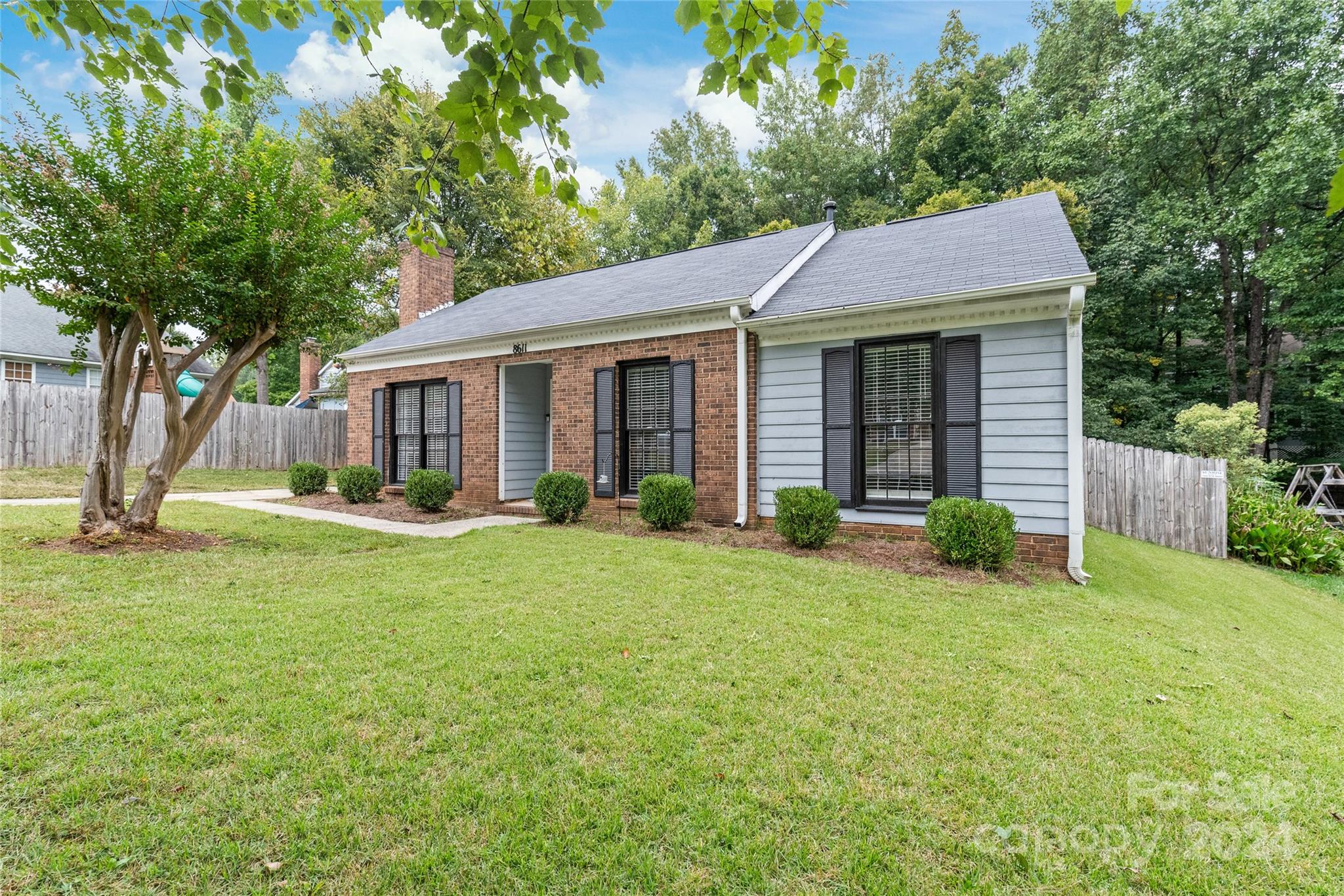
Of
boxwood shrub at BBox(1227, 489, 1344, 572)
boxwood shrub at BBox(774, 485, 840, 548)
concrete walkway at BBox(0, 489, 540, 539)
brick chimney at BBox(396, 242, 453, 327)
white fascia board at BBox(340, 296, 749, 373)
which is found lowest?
boxwood shrub at BBox(1227, 489, 1344, 572)

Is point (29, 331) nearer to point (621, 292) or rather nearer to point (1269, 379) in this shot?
point (621, 292)

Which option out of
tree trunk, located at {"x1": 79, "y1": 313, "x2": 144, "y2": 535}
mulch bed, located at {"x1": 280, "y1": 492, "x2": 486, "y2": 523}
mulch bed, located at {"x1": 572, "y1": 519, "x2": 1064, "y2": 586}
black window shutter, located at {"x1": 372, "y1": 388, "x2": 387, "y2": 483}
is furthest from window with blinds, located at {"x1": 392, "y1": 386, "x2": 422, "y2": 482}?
tree trunk, located at {"x1": 79, "y1": 313, "x2": 144, "y2": 535}

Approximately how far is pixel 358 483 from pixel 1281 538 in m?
14.6

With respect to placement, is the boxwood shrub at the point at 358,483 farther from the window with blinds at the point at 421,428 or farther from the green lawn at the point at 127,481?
the green lawn at the point at 127,481

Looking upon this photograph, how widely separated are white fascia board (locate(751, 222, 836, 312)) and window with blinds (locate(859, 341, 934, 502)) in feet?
5.42

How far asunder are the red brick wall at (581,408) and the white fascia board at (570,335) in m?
0.09

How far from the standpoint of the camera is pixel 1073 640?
4.00 m

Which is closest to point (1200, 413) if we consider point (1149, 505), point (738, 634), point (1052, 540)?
point (1149, 505)

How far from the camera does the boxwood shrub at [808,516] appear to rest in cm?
641

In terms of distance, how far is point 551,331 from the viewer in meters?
9.21

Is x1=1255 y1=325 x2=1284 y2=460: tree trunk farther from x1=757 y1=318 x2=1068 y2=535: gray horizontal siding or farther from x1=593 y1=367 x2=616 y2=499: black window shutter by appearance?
x1=593 y1=367 x2=616 y2=499: black window shutter

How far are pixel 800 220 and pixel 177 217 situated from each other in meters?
23.8

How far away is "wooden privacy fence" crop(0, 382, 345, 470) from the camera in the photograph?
466 inches

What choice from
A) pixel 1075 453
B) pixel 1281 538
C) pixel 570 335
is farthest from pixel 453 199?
pixel 1281 538
